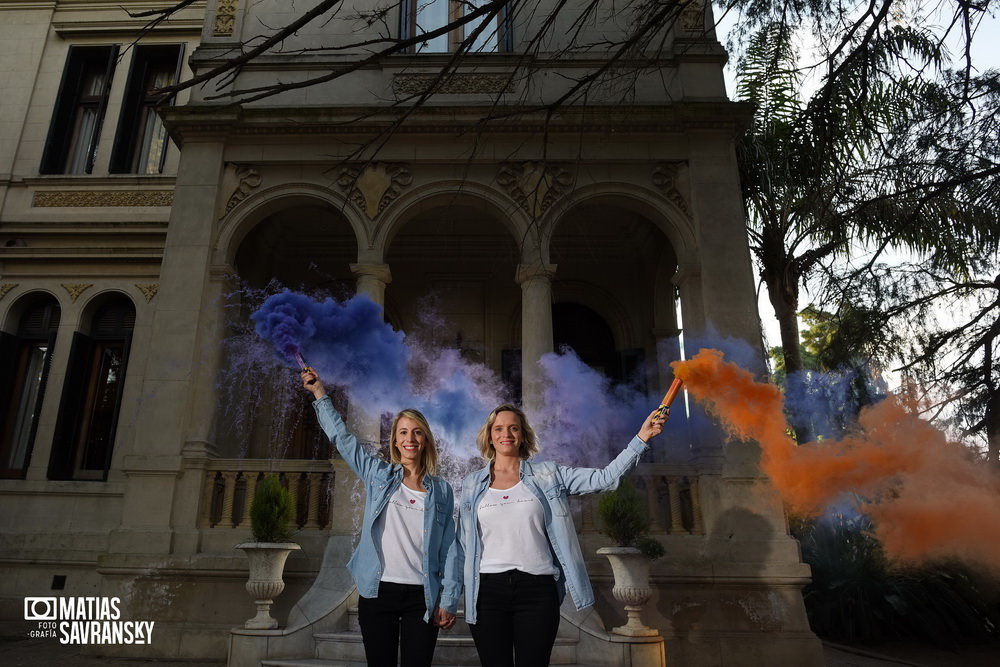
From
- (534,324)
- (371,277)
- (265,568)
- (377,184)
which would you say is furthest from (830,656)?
(377,184)

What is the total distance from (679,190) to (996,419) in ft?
17.7

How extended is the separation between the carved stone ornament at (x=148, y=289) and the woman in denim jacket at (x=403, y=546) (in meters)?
10.3

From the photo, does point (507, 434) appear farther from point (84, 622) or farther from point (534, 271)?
point (84, 622)

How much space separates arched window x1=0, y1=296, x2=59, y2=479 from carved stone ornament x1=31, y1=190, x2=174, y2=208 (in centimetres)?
198

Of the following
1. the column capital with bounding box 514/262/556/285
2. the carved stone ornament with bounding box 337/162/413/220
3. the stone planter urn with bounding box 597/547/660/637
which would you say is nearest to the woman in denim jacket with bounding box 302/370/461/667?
the stone planter urn with bounding box 597/547/660/637

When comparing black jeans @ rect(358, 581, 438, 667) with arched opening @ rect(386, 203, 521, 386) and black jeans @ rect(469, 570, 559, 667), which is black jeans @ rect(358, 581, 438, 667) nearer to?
black jeans @ rect(469, 570, 559, 667)

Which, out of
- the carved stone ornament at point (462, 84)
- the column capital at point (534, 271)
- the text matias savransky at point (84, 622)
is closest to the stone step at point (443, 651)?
the text matias savransky at point (84, 622)

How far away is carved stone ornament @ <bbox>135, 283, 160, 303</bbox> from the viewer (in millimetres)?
12570

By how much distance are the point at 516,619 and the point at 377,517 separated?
97 cm

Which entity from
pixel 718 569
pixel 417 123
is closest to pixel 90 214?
pixel 417 123

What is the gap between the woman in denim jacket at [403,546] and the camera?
3.44 m

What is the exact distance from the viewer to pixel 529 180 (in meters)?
10.4

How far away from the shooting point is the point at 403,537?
360 centimetres

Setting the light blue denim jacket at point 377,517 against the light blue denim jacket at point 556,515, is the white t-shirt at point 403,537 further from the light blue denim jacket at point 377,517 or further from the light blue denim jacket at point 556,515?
the light blue denim jacket at point 556,515
